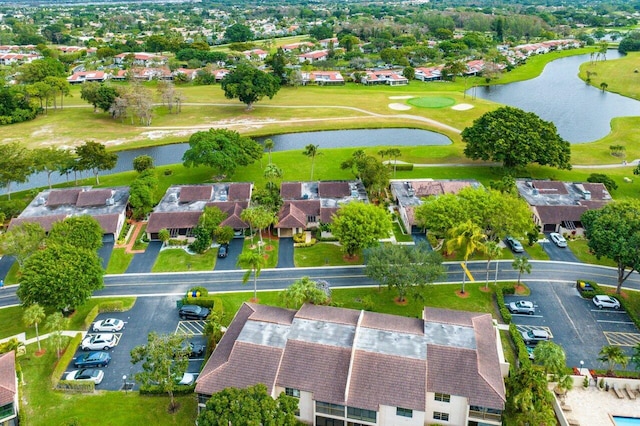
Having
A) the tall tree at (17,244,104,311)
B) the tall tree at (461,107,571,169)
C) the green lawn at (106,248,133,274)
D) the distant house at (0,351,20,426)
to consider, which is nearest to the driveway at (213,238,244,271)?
the green lawn at (106,248,133,274)

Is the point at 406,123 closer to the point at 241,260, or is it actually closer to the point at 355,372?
the point at 241,260

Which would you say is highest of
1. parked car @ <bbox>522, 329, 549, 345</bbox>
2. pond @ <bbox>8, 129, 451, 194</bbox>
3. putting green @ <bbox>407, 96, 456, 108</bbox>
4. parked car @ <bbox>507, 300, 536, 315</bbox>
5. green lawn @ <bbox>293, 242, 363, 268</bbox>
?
parked car @ <bbox>522, 329, 549, 345</bbox>

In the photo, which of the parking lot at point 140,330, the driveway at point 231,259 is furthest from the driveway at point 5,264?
the driveway at point 231,259

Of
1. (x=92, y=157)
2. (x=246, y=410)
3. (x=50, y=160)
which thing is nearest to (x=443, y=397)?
(x=246, y=410)

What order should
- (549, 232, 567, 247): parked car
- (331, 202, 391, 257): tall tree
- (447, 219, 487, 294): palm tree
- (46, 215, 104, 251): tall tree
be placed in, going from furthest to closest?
(549, 232, 567, 247): parked car → (331, 202, 391, 257): tall tree → (46, 215, 104, 251): tall tree → (447, 219, 487, 294): palm tree

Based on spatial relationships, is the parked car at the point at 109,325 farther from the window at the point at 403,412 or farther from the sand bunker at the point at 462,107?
the sand bunker at the point at 462,107

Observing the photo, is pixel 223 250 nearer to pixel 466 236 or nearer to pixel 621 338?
pixel 466 236

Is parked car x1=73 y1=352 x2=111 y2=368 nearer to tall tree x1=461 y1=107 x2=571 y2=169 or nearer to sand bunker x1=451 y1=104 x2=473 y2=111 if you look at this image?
tall tree x1=461 y1=107 x2=571 y2=169

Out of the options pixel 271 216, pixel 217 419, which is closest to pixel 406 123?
pixel 271 216
